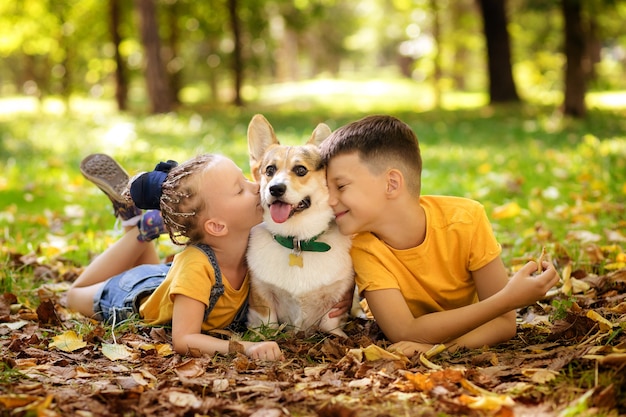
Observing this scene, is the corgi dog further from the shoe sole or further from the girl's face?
the shoe sole

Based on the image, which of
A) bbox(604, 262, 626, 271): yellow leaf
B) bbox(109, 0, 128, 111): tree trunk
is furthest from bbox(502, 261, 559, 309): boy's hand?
bbox(109, 0, 128, 111): tree trunk

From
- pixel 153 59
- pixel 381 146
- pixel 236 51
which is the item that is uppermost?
pixel 236 51

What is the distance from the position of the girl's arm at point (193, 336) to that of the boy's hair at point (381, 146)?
893mm

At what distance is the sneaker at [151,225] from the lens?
12.5 ft

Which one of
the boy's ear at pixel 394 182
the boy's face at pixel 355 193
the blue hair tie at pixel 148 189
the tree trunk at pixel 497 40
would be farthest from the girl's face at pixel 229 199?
the tree trunk at pixel 497 40

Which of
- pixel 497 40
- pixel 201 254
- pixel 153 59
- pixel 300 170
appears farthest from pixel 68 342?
pixel 497 40

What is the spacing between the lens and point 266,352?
2.88 m

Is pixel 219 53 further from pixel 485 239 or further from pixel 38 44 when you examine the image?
pixel 485 239

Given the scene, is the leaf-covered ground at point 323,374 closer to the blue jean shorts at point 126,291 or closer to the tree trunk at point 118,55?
the blue jean shorts at point 126,291

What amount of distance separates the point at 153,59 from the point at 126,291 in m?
12.3

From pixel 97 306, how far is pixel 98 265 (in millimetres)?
310

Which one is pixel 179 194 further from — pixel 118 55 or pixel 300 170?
pixel 118 55

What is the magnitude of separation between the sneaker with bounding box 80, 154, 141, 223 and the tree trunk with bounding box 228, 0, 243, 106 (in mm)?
15686

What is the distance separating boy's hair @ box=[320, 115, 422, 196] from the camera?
309 cm
